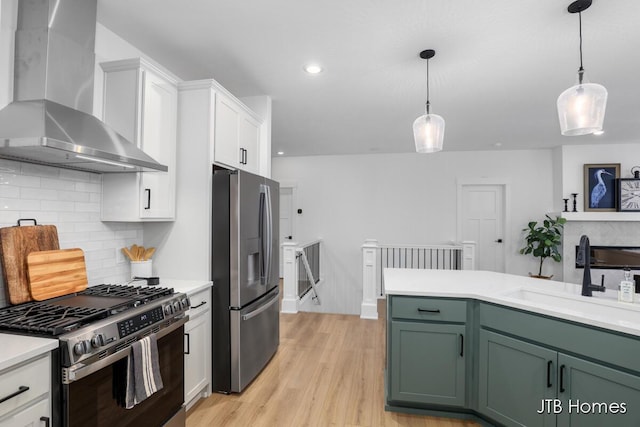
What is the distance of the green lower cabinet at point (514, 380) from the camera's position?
6.00 ft

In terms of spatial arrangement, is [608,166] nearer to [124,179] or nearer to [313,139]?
[313,139]

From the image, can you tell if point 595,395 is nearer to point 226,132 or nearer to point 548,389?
point 548,389

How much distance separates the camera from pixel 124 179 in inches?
87.1

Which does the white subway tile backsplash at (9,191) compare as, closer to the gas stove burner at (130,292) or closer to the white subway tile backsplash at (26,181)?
the white subway tile backsplash at (26,181)

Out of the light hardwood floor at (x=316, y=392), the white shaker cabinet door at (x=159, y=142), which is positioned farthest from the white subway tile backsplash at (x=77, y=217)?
the light hardwood floor at (x=316, y=392)

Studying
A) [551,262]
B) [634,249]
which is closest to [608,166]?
[634,249]

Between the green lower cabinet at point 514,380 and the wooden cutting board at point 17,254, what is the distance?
104 inches

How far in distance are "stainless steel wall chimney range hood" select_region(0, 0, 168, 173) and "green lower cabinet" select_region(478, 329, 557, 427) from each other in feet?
7.97

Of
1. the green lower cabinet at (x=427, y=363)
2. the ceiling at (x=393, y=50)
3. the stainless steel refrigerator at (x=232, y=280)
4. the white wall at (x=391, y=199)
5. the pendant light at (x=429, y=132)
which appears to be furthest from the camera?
the white wall at (x=391, y=199)

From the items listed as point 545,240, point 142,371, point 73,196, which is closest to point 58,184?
point 73,196

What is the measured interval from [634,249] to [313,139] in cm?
550

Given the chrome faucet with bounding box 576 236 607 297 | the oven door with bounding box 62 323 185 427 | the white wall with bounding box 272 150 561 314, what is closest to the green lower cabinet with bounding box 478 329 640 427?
the chrome faucet with bounding box 576 236 607 297

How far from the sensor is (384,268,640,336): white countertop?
1746 mm

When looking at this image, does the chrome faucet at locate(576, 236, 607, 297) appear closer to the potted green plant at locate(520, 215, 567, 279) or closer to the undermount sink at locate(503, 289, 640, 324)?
the undermount sink at locate(503, 289, 640, 324)
